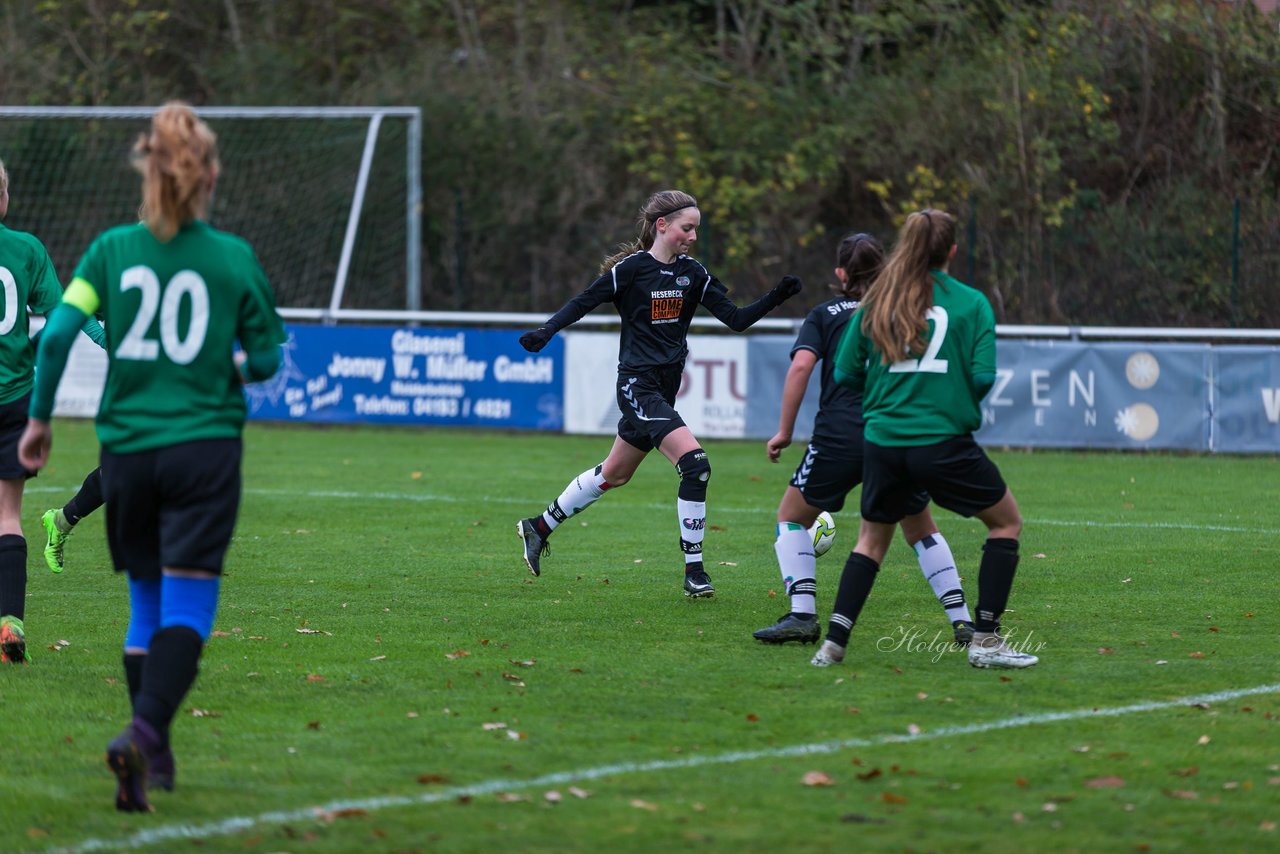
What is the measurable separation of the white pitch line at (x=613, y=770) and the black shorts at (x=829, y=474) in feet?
5.38

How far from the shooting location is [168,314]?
483 cm

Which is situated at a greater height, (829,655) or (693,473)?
(693,473)

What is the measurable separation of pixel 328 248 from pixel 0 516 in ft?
60.3

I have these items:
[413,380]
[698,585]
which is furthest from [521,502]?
[413,380]

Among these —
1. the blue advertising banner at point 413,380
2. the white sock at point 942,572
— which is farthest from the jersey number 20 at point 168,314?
the blue advertising banner at point 413,380

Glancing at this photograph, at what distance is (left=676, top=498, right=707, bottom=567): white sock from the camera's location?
8.71m

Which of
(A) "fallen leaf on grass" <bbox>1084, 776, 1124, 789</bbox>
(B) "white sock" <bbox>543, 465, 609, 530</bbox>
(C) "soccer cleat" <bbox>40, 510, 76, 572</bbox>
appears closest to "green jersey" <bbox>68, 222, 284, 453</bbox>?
(A) "fallen leaf on grass" <bbox>1084, 776, 1124, 789</bbox>

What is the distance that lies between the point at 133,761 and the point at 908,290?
124 inches

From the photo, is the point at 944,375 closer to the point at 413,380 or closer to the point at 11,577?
the point at 11,577

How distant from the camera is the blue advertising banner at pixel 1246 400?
1619 cm

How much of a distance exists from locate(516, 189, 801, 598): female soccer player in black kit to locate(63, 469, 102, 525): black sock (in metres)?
2.37

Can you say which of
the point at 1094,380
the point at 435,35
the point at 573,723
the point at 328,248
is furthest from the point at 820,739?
the point at 435,35

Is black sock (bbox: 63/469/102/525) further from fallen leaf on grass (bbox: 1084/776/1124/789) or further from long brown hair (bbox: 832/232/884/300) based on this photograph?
fallen leaf on grass (bbox: 1084/776/1124/789)

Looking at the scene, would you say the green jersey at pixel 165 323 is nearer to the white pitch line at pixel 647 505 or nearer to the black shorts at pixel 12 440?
A: the black shorts at pixel 12 440
